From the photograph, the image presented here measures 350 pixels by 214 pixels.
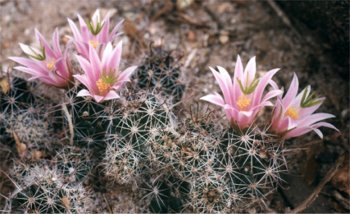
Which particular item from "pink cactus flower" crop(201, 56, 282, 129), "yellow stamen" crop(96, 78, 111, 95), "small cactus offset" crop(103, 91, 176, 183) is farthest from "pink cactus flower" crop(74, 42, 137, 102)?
"pink cactus flower" crop(201, 56, 282, 129)

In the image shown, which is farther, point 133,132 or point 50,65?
point 50,65

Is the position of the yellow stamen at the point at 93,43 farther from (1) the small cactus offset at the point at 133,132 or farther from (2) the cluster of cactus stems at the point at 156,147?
(1) the small cactus offset at the point at 133,132

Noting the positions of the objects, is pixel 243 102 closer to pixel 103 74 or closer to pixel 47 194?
pixel 103 74

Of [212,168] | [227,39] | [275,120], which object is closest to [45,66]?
[212,168]

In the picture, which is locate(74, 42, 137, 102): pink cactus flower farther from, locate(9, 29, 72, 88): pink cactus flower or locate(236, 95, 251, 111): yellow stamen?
locate(236, 95, 251, 111): yellow stamen

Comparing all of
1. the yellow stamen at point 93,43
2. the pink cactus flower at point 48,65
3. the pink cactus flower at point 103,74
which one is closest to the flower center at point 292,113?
the pink cactus flower at point 103,74

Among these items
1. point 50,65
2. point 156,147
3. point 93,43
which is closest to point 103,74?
point 93,43

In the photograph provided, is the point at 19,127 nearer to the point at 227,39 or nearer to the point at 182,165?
the point at 182,165
